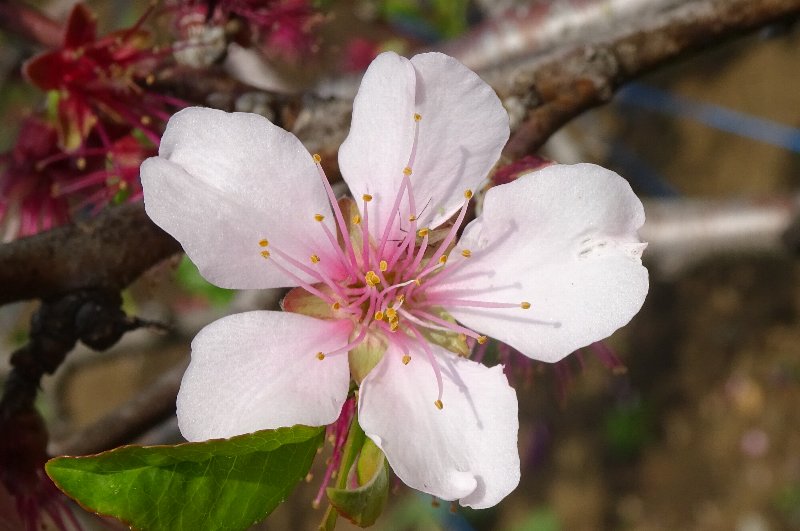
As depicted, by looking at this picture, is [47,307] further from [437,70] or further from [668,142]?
[668,142]

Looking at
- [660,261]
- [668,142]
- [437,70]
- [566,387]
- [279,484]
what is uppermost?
[437,70]

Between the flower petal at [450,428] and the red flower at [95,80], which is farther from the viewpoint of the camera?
the red flower at [95,80]

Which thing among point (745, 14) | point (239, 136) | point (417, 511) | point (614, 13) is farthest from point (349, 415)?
point (417, 511)

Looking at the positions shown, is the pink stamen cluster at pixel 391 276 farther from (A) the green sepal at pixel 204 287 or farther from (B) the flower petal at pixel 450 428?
(A) the green sepal at pixel 204 287

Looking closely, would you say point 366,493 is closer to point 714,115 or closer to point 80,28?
point 80,28

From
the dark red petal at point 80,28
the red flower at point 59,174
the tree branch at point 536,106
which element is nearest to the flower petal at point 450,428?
the tree branch at point 536,106

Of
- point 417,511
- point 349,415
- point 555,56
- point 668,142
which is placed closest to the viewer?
point 349,415
